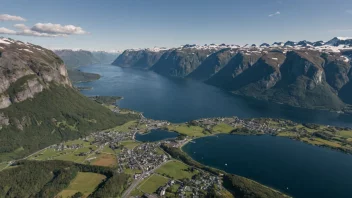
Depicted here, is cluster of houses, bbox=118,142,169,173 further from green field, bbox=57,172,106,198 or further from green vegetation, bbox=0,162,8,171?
green vegetation, bbox=0,162,8,171

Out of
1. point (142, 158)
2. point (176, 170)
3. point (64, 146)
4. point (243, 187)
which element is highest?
point (64, 146)

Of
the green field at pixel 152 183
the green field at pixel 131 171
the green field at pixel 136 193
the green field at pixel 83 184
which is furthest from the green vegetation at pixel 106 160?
the green field at pixel 136 193

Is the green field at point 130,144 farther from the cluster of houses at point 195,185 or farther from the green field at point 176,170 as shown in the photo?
the cluster of houses at point 195,185

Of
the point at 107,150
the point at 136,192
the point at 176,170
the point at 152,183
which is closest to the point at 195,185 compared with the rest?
the point at 176,170

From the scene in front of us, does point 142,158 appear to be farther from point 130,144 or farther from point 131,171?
point 130,144

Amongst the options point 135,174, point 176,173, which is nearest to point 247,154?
point 176,173

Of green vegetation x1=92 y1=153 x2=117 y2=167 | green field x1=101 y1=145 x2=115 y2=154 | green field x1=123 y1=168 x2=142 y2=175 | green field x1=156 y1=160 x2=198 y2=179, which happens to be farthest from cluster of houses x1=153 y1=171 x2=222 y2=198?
green field x1=101 y1=145 x2=115 y2=154

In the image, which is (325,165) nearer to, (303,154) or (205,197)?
(303,154)
